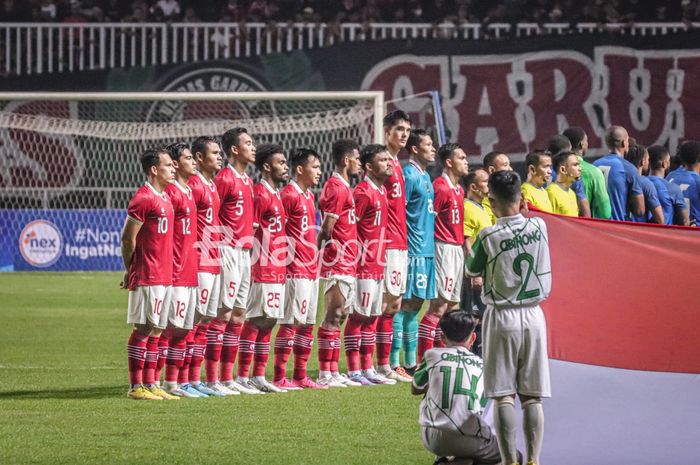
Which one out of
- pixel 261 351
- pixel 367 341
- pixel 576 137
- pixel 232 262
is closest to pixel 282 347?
pixel 261 351

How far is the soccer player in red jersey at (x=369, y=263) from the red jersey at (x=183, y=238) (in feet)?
5.30

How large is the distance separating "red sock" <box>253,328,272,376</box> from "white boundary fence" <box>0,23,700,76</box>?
47.2 feet

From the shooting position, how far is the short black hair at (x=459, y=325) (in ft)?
22.4

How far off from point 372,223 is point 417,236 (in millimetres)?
585

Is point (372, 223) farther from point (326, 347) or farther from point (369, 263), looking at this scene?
point (326, 347)

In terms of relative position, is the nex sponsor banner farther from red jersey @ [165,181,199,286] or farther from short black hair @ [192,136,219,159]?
red jersey @ [165,181,199,286]

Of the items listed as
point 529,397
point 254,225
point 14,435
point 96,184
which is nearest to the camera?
point 529,397

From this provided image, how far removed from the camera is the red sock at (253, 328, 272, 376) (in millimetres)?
10523

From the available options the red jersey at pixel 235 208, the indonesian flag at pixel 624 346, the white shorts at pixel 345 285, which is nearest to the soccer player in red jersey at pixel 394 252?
the white shorts at pixel 345 285

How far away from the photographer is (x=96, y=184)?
23344mm

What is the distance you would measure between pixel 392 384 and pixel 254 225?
1.84 meters

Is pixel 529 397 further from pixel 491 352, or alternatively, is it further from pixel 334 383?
pixel 334 383

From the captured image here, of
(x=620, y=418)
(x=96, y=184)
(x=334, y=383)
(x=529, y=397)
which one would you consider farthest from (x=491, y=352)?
(x=96, y=184)

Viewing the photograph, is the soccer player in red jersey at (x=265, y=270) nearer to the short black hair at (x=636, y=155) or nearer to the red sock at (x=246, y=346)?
the red sock at (x=246, y=346)
